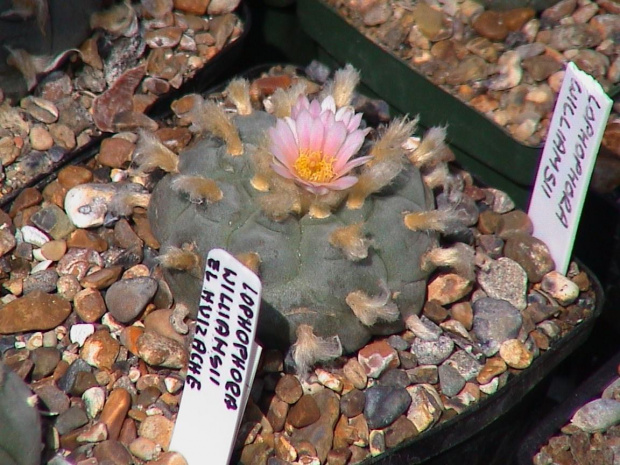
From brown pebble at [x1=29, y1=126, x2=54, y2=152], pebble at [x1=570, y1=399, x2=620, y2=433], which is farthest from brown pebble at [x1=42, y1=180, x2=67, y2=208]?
pebble at [x1=570, y1=399, x2=620, y2=433]

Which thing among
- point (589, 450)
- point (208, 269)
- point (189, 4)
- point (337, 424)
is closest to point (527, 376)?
point (589, 450)

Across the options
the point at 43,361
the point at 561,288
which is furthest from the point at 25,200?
the point at 561,288

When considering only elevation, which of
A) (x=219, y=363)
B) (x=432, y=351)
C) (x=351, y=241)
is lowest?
(x=432, y=351)

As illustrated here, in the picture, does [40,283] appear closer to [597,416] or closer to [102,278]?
[102,278]

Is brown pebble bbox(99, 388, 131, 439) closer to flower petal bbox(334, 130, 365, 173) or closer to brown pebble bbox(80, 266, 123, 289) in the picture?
brown pebble bbox(80, 266, 123, 289)

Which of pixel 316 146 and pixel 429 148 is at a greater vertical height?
pixel 316 146

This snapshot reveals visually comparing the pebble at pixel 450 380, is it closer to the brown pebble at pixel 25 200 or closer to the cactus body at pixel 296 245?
the cactus body at pixel 296 245

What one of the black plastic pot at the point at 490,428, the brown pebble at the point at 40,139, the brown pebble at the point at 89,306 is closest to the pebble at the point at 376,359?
the black plastic pot at the point at 490,428
